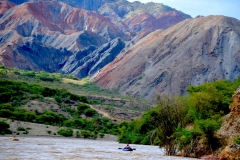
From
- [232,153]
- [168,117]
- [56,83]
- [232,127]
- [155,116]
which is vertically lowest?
[232,153]

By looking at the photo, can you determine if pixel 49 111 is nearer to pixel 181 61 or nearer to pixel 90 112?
pixel 90 112

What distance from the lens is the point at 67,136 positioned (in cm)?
8462

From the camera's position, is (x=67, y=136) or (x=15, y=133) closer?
(x=15, y=133)

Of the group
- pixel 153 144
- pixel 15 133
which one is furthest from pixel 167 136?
pixel 15 133

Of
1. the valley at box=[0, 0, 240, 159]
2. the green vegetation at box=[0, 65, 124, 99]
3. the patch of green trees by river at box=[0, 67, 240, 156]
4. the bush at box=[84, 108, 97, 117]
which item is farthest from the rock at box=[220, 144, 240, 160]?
the green vegetation at box=[0, 65, 124, 99]

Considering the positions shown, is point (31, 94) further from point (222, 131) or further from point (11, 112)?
point (222, 131)

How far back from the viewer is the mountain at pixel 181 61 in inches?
6201

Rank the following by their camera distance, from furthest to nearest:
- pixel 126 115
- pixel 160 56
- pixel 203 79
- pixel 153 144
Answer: pixel 160 56 → pixel 203 79 → pixel 126 115 → pixel 153 144

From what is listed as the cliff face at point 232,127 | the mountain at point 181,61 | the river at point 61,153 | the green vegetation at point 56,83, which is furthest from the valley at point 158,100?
the river at point 61,153

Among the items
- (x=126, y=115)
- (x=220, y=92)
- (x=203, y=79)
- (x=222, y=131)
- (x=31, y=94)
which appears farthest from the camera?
(x=203, y=79)

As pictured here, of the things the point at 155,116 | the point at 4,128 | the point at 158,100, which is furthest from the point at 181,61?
the point at 158,100

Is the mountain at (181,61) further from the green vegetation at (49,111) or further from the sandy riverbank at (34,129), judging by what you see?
the sandy riverbank at (34,129)

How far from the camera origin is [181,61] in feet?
546

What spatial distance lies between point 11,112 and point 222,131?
60410 mm
